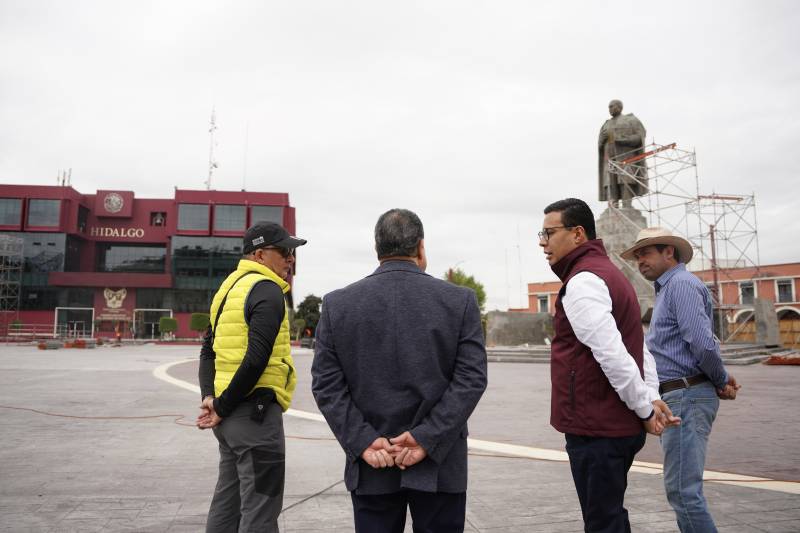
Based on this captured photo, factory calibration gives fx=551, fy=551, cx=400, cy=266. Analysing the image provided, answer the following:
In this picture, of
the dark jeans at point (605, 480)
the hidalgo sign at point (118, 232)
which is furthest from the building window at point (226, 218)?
the dark jeans at point (605, 480)

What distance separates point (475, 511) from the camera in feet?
12.4

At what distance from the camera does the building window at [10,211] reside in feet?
168

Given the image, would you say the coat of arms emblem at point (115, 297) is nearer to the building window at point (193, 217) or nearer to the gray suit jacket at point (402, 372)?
the building window at point (193, 217)

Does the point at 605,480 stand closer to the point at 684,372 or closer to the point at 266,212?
the point at 684,372

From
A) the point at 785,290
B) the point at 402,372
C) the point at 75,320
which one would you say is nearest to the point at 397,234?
the point at 402,372

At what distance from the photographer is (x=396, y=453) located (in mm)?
2061

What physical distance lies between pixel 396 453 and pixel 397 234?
0.87m

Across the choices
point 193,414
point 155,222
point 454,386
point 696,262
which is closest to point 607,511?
point 454,386

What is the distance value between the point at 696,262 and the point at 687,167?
25.3 metres

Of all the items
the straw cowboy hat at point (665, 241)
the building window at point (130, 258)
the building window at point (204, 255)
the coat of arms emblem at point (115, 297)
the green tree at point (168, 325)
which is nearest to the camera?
the straw cowboy hat at point (665, 241)

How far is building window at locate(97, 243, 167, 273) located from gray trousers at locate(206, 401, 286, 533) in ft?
187

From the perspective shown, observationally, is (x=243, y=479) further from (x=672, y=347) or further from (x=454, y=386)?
(x=672, y=347)

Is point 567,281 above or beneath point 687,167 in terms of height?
beneath

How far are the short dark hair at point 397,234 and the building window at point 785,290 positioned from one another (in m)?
46.1
